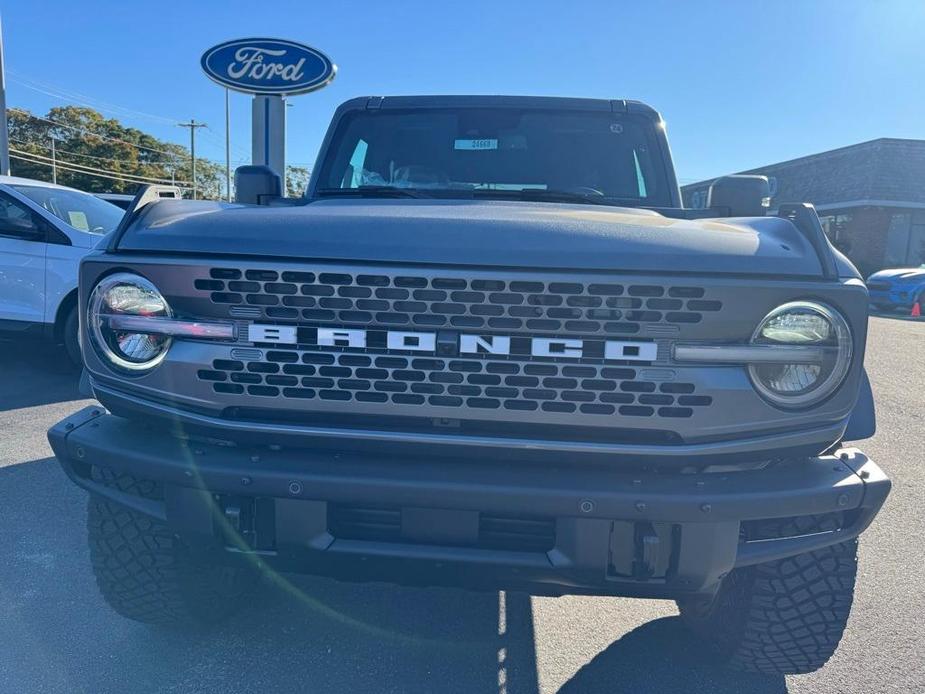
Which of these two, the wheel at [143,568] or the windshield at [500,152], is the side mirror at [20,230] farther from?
the wheel at [143,568]

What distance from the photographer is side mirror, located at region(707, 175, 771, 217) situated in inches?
124

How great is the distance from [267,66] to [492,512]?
1042 cm

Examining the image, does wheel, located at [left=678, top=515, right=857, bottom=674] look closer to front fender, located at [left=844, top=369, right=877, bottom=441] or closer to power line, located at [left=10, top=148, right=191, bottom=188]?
front fender, located at [left=844, top=369, right=877, bottom=441]

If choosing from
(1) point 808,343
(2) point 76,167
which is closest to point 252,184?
(1) point 808,343

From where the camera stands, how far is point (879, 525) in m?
3.93

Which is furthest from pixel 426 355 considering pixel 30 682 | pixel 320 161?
pixel 320 161

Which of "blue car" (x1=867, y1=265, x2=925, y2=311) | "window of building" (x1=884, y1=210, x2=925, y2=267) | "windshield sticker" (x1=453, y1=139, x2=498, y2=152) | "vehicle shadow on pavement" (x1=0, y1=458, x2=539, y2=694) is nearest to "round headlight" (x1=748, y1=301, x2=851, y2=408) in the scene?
"vehicle shadow on pavement" (x1=0, y1=458, x2=539, y2=694)

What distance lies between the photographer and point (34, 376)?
261 inches

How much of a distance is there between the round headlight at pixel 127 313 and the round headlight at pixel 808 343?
1.63 m

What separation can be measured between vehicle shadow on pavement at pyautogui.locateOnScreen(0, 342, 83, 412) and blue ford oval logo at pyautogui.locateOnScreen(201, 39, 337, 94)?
5.25 meters

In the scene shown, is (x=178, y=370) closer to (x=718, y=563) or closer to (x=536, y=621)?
(x=718, y=563)

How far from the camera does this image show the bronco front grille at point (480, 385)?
184 cm

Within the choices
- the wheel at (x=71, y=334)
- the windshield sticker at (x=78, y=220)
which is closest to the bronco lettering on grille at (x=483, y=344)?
the wheel at (x=71, y=334)

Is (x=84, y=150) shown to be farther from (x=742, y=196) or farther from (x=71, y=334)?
(x=742, y=196)
